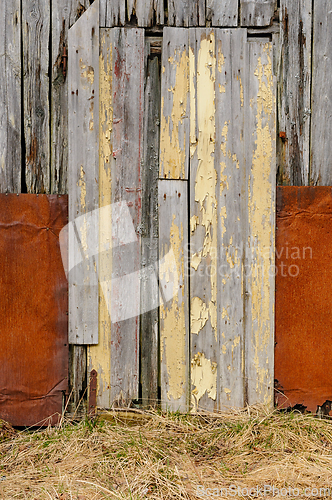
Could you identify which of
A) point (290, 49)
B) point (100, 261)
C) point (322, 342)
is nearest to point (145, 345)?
point (100, 261)

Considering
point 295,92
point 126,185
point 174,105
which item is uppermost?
point 295,92

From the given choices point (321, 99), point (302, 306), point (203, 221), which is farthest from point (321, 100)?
point (302, 306)

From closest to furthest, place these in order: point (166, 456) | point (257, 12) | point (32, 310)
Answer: point (166, 456), point (257, 12), point (32, 310)

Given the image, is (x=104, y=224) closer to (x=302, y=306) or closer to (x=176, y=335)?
(x=176, y=335)

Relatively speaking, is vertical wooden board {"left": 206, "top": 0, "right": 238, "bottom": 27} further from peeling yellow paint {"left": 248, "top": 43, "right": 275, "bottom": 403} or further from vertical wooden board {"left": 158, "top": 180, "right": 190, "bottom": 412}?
vertical wooden board {"left": 158, "top": 180, "right": 190, "bottom": 412}

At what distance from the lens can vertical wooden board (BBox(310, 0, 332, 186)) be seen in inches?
98.7

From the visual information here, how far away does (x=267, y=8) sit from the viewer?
2.49 meters

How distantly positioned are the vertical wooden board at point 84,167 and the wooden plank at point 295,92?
1.27 meters

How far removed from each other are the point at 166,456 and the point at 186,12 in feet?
9.30

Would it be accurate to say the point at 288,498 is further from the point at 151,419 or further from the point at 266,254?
the point at 266,254

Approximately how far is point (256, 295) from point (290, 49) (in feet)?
5.56

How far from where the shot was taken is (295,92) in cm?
255

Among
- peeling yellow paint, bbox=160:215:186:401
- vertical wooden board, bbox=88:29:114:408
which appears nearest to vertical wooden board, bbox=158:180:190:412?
peeling yellow paint, bbox=160:215:186:401

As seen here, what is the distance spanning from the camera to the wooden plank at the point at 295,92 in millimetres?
2506
